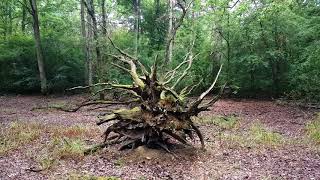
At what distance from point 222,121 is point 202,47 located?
36.2ft

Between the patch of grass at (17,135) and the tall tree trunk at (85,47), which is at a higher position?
the tall tree trunk at (85,47)

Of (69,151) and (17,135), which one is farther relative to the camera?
(17,135)

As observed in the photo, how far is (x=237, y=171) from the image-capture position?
7301 millimetres

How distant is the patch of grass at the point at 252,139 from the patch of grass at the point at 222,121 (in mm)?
1267

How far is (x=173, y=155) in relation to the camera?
26.8 feet

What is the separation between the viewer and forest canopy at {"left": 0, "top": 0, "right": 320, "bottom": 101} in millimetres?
17666

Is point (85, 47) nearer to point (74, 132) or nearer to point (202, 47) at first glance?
point (202, 47)

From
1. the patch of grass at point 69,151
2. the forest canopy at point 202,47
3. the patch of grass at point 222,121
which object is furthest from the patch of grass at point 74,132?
the forest canopy at point 202,47

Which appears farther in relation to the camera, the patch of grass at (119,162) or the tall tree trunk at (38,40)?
the tall tree trunk at (38,40)

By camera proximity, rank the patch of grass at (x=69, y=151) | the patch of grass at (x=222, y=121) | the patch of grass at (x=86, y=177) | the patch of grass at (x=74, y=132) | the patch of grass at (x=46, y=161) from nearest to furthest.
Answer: the patch of grass at (x=86, y=177), the patch of grass at (x=46, y=161), the patch of grass at (x=69, y=151), the patch of grass at (x=74, y=132), the patch of grass at (x=222, y=121)

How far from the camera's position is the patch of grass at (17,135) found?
8.99 m

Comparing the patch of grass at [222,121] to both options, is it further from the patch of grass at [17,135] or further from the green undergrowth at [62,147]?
the patch of grass at [17,135]

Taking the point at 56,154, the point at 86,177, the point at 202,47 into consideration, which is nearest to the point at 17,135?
the point at 56,154

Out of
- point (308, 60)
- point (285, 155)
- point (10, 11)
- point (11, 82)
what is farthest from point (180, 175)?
point (10, 11)
